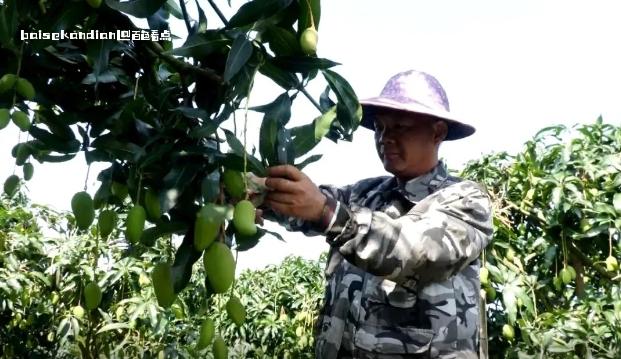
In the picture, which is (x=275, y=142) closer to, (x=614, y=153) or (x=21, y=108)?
(x=21, y=108)

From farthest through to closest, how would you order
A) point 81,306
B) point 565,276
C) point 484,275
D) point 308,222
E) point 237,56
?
1. point 81,306
2. point 565,276
3. point 484,275
4. point 308,222
5. point 237,56

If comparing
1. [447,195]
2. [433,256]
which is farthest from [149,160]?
[447,195]

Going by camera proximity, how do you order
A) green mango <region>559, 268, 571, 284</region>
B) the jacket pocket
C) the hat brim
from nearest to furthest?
the jacket pocket, the hat brim, green mango <region>559, 268, 571, 284</region>

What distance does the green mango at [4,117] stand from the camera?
1.13 m

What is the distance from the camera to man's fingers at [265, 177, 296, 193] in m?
1.09

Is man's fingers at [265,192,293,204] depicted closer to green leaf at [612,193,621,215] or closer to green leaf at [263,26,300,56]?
green leaf at [263,26,300,56]

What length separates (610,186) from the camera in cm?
289

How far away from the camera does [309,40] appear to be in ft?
3.25

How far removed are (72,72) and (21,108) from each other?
11 centimetres

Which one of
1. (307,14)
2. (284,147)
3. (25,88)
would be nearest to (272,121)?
(284,147)

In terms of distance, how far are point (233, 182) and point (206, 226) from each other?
0.08m

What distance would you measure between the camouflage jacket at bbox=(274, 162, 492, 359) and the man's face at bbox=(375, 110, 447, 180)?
1.4 inches

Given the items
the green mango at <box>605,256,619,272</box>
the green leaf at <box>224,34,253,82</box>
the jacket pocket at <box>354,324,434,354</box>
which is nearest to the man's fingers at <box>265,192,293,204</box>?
the green leaf at <box>224,34,253,82</box>

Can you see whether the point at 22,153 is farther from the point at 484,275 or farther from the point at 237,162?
the point at 484,275
